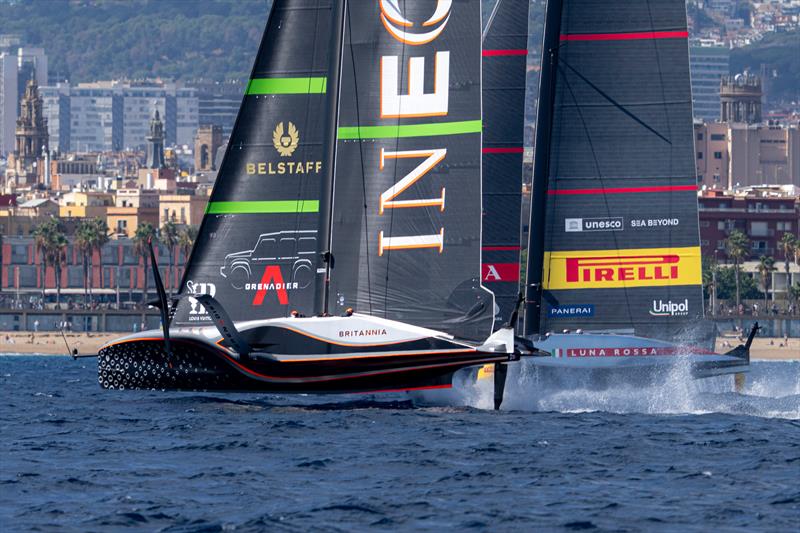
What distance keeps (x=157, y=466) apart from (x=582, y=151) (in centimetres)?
1383

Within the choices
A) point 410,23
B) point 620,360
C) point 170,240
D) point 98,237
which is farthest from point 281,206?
point 170,240

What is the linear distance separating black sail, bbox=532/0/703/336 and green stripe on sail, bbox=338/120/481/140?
492 cm

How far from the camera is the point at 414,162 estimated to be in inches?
1508

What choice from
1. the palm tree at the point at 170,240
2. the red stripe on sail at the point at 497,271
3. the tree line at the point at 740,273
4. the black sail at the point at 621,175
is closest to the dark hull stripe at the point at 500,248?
the red stripe on sail at the point at 497,271

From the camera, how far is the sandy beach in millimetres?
119812

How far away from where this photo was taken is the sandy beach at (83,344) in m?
120

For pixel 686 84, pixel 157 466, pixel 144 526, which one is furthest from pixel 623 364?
pixel 144 526

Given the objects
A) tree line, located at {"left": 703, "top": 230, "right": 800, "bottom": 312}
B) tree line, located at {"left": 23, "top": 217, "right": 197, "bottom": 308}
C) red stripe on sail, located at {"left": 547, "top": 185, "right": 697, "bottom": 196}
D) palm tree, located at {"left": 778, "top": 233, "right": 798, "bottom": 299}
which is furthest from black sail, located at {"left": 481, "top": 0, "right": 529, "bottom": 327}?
palm tree, located at {"left": 778, "top": 233, "right": 798, "bottom": 299}

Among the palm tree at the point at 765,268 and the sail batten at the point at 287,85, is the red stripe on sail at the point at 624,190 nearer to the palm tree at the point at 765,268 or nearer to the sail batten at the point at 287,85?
the sail batten at the point at 287,85

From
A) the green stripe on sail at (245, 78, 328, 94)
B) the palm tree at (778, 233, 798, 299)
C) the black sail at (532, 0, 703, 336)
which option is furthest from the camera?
the palm tree at (778, 233, 798, 299)

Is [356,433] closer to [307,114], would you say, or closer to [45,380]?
[307,114]

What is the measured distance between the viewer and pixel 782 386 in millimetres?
55625

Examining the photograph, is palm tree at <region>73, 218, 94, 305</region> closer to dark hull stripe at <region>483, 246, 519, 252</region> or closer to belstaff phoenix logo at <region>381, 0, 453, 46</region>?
dark hull stripe at <region>483, 246, 519, 252</region>

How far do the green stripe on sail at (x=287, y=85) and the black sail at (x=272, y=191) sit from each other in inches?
0.8
